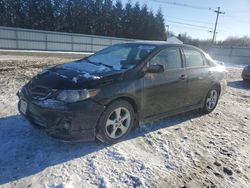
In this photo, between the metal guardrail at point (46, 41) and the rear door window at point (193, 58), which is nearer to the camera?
the rear door window at point (193, 58)

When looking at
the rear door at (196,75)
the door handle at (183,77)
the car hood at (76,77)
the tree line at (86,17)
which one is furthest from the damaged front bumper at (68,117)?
the tree line at (86,17)

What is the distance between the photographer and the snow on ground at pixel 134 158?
3.38 meters

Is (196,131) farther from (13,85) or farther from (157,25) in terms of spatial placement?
(157,25)

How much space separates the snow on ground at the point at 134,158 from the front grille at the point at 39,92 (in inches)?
28.9

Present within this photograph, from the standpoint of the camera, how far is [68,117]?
372 centimetres

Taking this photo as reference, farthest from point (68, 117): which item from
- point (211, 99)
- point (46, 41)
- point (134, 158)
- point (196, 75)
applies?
point (46, 41)

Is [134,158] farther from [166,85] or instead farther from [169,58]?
[169,58]

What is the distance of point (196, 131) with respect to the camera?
5.31 meters

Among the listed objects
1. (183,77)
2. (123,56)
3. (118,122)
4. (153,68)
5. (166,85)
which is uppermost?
(123,56)

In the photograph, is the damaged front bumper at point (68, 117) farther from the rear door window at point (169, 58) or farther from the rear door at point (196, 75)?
the rear door at point (196, 75)

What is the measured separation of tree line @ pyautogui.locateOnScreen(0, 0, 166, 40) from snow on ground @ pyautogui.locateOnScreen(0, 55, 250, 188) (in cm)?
3013

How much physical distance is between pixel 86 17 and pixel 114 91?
34635mm

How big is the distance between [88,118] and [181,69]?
2368mm

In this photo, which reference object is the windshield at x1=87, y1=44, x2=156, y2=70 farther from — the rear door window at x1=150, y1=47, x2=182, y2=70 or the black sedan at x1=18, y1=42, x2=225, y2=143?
the rear door window at x1=150, y1=47, x2=182, y2=70
